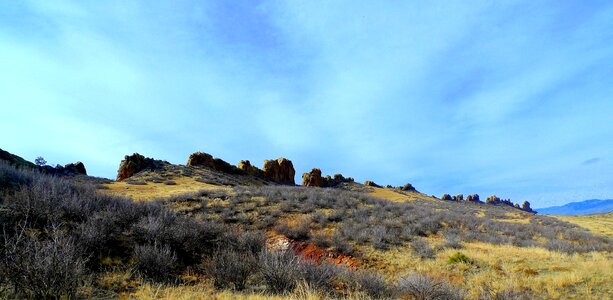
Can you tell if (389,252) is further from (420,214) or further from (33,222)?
(33,222)

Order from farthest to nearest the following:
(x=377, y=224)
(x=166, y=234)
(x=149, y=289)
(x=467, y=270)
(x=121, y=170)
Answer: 1. (x=121, y=170)
2. (x=377, y=224)
3. (x=467, y=270)
4. (x=166, y=234)
5. (x=149, y=289)

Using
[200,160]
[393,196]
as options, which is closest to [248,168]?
[200,160]

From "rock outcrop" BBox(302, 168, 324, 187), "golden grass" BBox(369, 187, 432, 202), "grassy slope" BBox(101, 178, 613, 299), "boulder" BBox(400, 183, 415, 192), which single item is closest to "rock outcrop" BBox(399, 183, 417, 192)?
"boulder" BBox(400, 183, 415, 192)

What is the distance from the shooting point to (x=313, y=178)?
7806cm

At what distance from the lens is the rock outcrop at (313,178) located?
77250mm

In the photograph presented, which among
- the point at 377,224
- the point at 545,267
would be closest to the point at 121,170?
the point at 377,224

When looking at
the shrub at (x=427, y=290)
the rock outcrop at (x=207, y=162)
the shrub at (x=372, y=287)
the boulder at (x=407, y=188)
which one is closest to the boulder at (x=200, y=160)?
the rock outcrop at (x=207, y=162)

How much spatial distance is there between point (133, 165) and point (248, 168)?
22.9m

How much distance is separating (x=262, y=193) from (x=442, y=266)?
15.7 metres

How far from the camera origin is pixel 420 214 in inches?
913

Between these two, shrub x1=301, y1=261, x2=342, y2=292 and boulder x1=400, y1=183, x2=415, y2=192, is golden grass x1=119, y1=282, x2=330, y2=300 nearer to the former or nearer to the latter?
shrub x1=301, y1=261, x2=342, y2=292

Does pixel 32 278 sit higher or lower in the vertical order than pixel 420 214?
lower

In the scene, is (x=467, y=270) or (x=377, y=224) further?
(x=377, y=224)

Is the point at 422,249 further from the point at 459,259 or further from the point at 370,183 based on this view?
the point at 370,183
